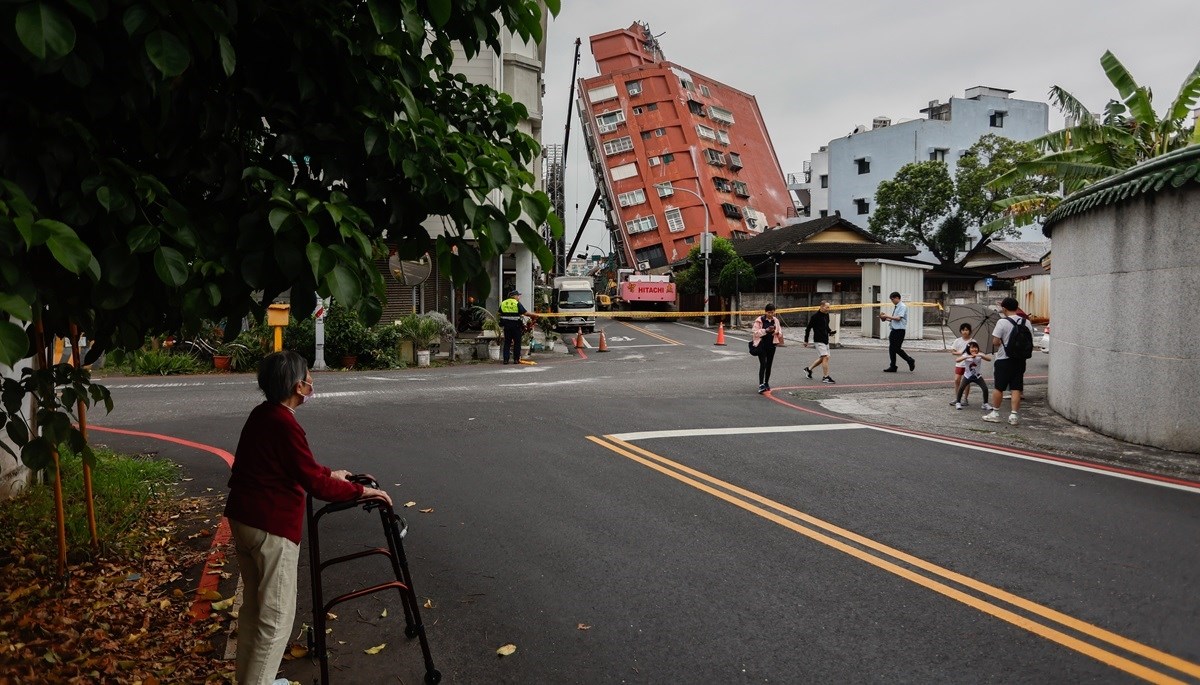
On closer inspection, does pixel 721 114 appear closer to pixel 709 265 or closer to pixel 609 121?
pixel 609 121

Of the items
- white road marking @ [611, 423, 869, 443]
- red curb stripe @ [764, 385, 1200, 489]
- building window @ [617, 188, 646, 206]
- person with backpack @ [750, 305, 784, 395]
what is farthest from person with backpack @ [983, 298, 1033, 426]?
building window @ [617, 188, 646, 206]

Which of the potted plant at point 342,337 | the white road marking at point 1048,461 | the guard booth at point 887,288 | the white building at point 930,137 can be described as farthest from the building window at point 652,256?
the white road marking at point 1048,461

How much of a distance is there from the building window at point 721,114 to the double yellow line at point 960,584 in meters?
71.2

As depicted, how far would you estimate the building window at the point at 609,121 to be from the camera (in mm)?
72938

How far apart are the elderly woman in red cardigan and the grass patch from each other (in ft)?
5.68

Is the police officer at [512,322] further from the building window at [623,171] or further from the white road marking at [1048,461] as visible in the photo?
the building window at [623,171]

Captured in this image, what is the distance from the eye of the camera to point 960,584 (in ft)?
17.1

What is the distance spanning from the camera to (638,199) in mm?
72000

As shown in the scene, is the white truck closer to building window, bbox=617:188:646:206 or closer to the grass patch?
the grass patch

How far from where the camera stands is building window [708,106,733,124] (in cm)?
7481

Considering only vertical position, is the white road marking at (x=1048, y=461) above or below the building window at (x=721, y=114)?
below

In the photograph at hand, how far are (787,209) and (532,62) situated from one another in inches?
2125

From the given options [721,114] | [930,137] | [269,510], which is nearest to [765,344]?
[269,510]

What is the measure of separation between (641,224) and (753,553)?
6683 cm
